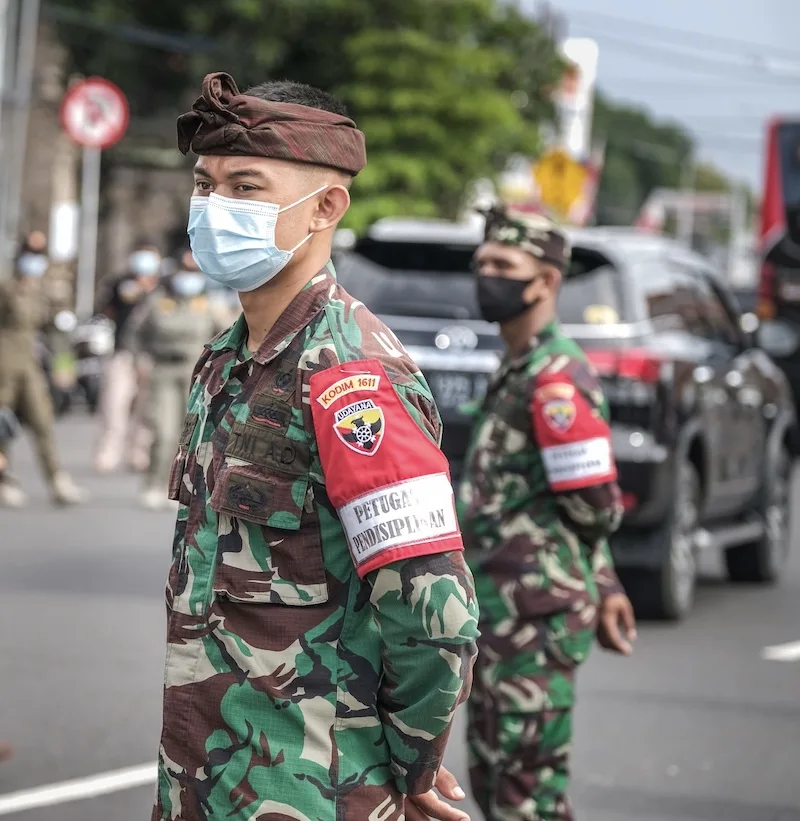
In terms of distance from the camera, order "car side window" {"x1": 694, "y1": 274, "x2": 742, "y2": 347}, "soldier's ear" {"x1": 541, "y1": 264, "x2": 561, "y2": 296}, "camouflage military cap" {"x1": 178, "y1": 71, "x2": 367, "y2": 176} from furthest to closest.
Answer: "car side window" {"x1": 694, "y1": 274, "x2": 742, "y2": 347} → "soldier's ear" {"x1": 541, "y1": 264, "x2": 561, "y2": 296} → "camouflage military cap" {"x1": 178, "y1": 71, "x2": 367, "y2": 176}

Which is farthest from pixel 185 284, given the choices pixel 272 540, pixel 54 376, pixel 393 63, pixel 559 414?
pixel 393 63

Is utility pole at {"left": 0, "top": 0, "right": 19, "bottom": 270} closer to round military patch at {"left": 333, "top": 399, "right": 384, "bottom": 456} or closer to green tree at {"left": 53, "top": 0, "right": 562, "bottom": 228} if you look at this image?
green tree at {"left": 53, "top": 0, "right": 562, "bottom": 228}

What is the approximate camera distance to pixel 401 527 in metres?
2.58

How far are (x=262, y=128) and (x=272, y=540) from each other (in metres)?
0.61

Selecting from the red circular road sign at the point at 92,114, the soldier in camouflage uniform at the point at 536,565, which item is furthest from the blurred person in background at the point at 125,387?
the soldier in camouflage uniform at the point at 536,565

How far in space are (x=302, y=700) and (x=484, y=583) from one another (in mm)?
1960

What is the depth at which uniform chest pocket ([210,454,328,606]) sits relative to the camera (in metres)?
2.64

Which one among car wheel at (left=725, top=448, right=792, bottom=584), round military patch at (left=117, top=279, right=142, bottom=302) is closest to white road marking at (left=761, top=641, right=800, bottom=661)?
car wheel at (left=725, top=448, right=792, bottom=584)

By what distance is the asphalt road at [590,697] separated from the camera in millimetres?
6082

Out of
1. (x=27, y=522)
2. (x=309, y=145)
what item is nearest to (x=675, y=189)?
(x=27, y=522)

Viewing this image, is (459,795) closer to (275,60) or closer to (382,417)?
(382,417)

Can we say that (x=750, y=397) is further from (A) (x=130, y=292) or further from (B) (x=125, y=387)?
(A) (x=130, y=292)

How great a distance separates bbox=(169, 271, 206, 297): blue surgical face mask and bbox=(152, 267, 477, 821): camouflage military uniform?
1190cm

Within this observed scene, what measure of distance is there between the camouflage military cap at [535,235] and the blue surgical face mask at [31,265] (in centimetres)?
818
